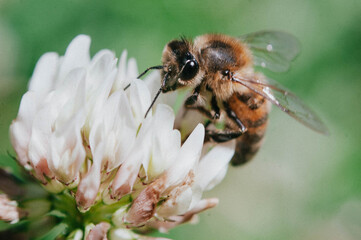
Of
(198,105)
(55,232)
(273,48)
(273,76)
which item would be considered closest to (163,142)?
(198,105)

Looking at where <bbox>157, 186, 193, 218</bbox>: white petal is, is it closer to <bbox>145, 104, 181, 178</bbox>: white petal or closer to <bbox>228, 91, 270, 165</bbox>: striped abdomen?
<bbox>145, 104, 181, 178</bbox>: white petal

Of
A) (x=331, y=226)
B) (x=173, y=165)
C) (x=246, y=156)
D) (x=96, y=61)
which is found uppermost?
(x=96, y=61)

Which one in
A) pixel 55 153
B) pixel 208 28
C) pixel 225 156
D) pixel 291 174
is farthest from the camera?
pixel 208 28

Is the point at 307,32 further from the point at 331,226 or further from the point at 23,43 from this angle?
the point at 23,43

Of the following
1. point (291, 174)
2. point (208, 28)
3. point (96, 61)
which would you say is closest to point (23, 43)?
point (208, 28)

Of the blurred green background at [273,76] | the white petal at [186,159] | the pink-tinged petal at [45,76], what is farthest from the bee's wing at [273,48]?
the blurred green background at [273,76]

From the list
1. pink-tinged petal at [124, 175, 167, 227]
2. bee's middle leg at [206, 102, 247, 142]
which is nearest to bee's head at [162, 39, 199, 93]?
bee's middle leg at [206, 102, 247, 142]

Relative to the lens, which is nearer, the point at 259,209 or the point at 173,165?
the point at 173,165
